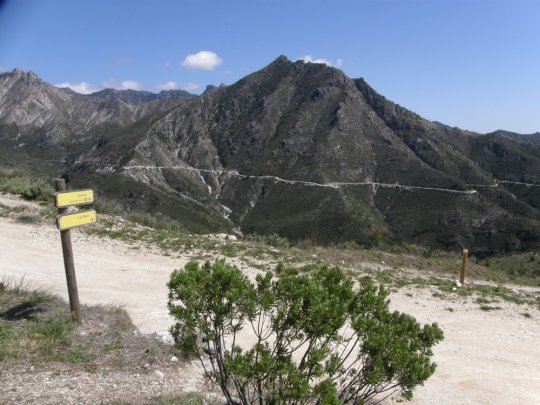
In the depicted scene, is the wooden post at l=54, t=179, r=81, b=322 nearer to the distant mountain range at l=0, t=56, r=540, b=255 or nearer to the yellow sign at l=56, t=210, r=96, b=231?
the yellow sign at l=56, t=210, r=96, b=231

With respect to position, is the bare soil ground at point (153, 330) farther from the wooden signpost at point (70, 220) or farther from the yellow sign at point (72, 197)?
the yellow sign at point (72, 197)

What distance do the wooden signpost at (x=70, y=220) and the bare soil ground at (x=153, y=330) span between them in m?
1.29

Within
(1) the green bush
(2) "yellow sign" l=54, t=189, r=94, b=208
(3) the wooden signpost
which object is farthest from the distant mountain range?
(1) the green bush

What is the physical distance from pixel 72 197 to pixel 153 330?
8.71 feet

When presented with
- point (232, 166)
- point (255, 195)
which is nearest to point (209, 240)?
point (255, 195)

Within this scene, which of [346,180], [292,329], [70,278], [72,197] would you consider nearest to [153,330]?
[70,278]

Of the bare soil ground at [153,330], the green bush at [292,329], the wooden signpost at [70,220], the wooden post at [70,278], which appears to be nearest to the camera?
the green bush at [292,329]

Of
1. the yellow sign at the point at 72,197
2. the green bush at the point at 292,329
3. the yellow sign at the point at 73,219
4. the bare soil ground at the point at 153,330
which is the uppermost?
the yellow sign at the point at 72,197

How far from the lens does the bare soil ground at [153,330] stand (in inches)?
208

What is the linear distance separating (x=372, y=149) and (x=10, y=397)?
16195cm

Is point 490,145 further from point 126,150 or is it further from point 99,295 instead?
point 99,295

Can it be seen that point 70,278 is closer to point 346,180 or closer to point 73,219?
point 73,219

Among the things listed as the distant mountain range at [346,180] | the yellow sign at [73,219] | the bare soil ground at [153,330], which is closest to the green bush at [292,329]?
the bare soil ground at [153,330]

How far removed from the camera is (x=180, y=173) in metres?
170
